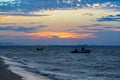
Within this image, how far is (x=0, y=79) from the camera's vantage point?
35500 millimetres

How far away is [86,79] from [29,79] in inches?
302

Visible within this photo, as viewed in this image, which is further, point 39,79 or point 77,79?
point 77,79

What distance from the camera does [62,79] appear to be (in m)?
40.9

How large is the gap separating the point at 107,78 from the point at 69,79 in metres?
5.85

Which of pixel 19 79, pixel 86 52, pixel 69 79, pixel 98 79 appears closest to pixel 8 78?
pixel 19 79

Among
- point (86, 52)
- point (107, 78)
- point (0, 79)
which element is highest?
point (0, 79)

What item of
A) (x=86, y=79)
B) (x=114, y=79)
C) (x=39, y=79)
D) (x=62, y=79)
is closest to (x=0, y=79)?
(x=39, y=79)

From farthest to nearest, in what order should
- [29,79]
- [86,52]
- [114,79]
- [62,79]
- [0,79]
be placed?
[86,52]
[114,79]
[62,79]
[29,79]
[0,79]

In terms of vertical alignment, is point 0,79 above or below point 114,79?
above

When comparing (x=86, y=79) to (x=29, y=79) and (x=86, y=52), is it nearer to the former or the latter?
(x=29, y=79)

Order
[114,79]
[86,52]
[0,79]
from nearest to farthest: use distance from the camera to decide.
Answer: [0,79]
[114,79]
[86,52]

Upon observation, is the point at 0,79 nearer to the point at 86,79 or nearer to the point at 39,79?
the point at 39,79

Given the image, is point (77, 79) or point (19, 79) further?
point (77, 79)

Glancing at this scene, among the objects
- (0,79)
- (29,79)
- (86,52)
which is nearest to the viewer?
(0,79)
